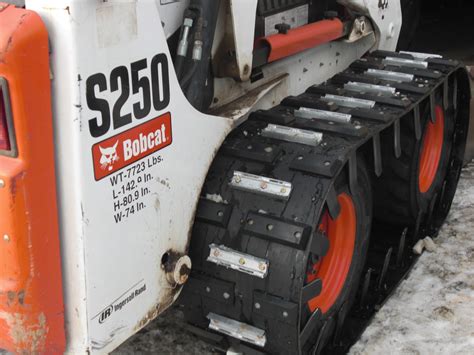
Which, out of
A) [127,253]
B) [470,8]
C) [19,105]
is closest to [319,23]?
[127,253]

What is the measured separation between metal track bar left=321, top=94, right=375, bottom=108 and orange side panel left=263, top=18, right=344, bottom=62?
22cm

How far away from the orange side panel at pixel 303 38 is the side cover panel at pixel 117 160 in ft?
1.86

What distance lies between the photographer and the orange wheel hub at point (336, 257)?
255cm

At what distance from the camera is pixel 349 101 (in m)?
2.77

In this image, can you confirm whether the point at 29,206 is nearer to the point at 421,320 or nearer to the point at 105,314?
the point at 105,314

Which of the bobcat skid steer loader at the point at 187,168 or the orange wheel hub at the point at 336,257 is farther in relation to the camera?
the orange wheel hub at the point at 336,257

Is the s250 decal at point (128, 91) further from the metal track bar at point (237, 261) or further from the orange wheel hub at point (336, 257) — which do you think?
the orange wheel hub at point (336, 257)

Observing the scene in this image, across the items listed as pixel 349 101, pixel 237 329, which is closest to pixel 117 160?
pixel 237 329

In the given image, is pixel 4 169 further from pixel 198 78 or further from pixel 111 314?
pixel 198 78

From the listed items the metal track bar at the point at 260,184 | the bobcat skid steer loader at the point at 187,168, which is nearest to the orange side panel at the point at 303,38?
the bobcat skid steer loader at the point at 187,168

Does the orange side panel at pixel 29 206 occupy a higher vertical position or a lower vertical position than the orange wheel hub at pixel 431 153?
higher

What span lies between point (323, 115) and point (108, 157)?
3.32ft

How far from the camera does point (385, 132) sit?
116 inches

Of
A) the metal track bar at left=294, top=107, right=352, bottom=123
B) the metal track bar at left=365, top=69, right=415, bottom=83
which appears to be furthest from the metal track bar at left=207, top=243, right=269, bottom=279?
the metal track bar at left=365, top=69, right=415, bottom=83
